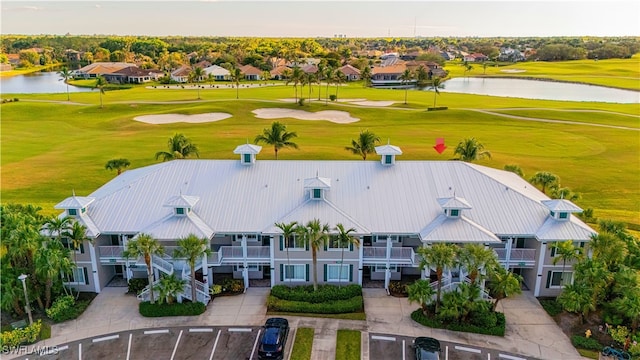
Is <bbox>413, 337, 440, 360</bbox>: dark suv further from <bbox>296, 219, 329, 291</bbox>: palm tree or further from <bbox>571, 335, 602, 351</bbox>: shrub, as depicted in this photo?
<bbox>571, 335, 602, 351</bbox>: shrub

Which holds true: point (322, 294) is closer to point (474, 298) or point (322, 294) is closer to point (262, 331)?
point (262, 331)

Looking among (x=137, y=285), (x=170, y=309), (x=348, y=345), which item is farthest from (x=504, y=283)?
(x=137, y=285)

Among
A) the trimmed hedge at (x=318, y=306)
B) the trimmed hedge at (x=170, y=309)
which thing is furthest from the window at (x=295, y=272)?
the trimmed hedge at (x=170, y=309)

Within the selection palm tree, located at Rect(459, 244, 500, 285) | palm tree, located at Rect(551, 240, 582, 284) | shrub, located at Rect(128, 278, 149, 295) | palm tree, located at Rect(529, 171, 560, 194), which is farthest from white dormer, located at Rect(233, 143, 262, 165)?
palm tree, located at Rect(529, 171, 560, 194)

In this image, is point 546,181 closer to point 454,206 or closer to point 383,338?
point 454,206

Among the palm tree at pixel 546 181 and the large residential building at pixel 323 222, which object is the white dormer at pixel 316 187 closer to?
the large residential building at pixel 323 222

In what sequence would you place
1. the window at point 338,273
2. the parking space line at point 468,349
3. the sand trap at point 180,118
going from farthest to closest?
the sand trap at point 180,118 → the window at point 338,273 → the parking space line at point 468,349

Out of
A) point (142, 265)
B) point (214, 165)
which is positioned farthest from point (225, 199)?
point (142, 265)
